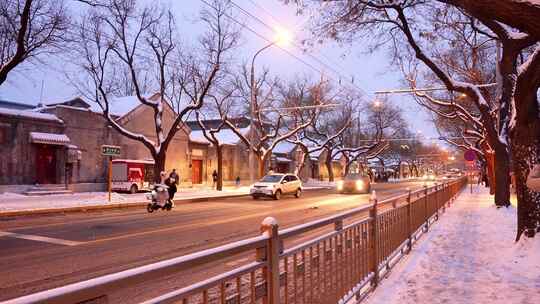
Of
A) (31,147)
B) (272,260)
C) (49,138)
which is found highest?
(49,138)

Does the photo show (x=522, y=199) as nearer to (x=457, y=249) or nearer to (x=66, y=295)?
(x=457, y=249)

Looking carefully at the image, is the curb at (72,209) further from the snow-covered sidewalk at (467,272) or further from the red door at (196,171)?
the red door at (196,171)

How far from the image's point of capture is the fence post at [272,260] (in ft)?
11.4

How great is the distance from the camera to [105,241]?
1073cm

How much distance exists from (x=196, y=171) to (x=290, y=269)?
37.6 metres

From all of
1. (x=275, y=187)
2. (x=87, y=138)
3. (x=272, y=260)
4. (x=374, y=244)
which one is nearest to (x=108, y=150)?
(x=87, y=138)

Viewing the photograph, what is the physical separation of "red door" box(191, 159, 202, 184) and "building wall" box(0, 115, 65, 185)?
1517 centimetres

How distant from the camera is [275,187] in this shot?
2759cm

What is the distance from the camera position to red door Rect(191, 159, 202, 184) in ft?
133

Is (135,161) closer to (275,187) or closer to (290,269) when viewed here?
(275,187)

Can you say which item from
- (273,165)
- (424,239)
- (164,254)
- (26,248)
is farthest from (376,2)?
(273,165)

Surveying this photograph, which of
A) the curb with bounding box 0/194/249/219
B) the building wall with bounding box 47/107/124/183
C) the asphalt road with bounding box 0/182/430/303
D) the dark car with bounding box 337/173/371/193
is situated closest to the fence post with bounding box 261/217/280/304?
the asphalt road with bounding box 0/182/430/303

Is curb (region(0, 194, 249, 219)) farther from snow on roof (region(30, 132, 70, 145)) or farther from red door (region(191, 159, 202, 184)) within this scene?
red door (region(191, 159, 202, 184))

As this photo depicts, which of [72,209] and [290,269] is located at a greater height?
[290,269]
